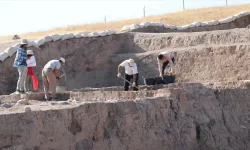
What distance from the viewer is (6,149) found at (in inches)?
395

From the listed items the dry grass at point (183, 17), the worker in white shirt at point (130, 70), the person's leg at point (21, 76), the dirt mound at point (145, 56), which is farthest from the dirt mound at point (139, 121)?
the dry grass at point (183, 17)

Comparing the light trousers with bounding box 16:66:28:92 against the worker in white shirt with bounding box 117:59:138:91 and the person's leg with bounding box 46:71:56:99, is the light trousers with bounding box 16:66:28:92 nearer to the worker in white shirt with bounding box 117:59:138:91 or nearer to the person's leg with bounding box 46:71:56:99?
the person's leg with bounding box 46:71:56:99

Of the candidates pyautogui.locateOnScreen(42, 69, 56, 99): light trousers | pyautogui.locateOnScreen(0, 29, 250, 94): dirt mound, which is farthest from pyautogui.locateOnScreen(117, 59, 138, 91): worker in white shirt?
pyautogui.locateOnScreen(0, 29, 250, 94): dirt mound

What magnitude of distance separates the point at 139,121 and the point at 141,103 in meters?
0.36

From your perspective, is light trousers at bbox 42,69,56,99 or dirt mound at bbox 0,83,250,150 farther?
light trousers at bbox 42,69,56,99

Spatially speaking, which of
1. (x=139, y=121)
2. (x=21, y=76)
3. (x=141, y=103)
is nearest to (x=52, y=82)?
(x=21, y=76)

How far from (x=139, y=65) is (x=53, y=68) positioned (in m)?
6.23

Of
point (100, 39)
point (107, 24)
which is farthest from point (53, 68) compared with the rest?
point (107, 24)

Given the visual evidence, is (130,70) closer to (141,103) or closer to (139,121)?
(141,103)

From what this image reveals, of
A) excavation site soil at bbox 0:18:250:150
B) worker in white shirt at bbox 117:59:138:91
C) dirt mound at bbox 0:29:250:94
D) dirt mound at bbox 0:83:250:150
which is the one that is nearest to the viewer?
dirt mound at bbox 0:83:250:150

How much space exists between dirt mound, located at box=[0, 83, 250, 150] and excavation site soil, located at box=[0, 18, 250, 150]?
1cm

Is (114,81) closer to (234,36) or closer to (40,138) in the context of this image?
(234,36)

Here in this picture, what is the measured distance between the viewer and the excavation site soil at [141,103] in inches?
416

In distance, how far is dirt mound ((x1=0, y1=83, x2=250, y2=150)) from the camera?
10320mm
